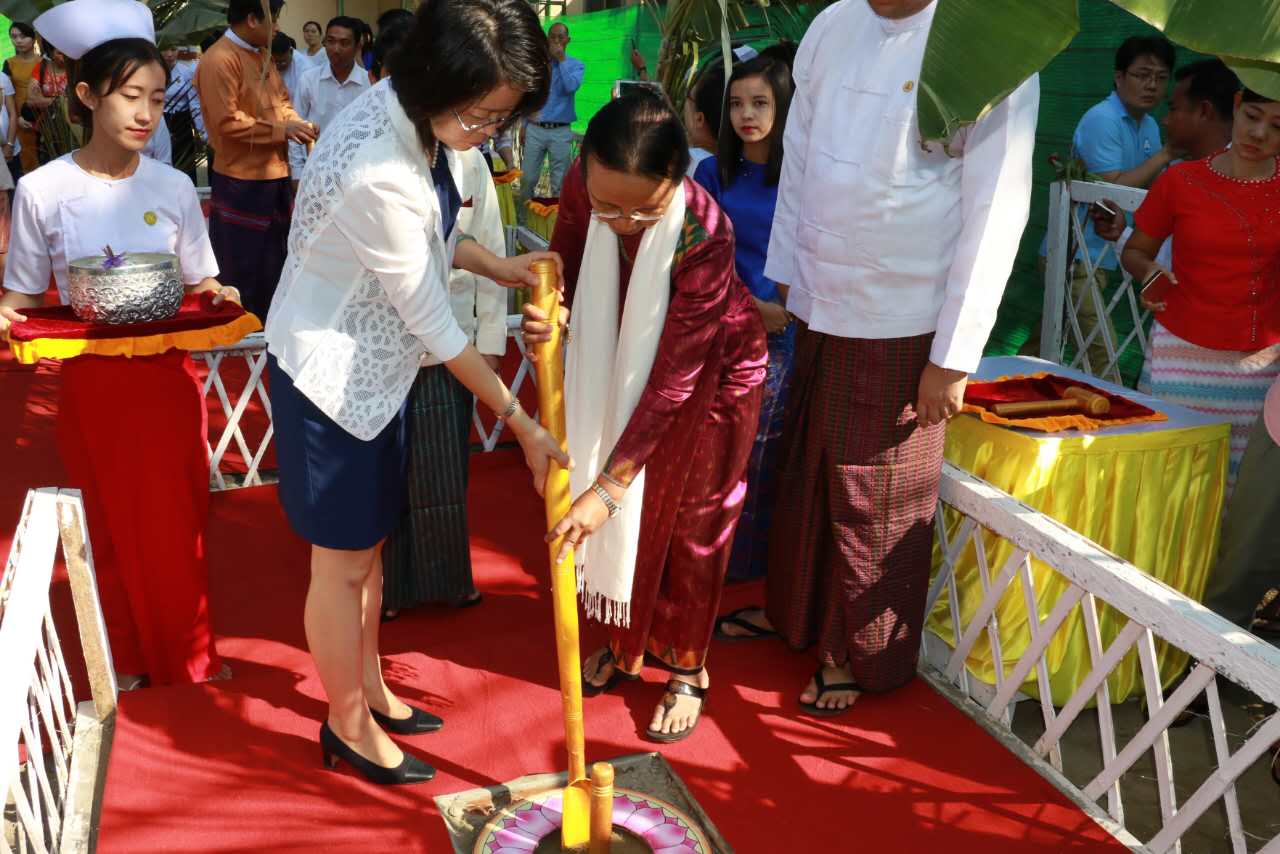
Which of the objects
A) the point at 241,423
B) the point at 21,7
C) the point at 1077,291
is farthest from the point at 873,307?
the point at 21,7

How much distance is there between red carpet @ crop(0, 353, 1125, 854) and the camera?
2129 millimetres

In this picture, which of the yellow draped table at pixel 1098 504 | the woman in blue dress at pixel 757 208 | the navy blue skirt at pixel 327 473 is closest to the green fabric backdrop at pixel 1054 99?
the woman in blue dress at pixel 757 208

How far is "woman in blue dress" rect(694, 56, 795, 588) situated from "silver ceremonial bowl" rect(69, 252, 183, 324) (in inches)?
57.4

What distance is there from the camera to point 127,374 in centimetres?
238

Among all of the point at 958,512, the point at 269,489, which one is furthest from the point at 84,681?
the point at 958,512

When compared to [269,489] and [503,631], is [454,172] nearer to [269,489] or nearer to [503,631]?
[503,631]

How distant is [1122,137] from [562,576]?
350 cm

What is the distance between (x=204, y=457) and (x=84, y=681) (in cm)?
69

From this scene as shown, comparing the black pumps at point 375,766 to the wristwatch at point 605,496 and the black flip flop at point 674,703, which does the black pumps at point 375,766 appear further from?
the wristwatch at point 605,496

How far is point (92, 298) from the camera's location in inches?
90.7

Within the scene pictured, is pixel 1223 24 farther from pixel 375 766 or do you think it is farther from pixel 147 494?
pixel 147 494

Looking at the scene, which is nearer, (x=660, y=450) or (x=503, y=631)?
(x=660, y=450)

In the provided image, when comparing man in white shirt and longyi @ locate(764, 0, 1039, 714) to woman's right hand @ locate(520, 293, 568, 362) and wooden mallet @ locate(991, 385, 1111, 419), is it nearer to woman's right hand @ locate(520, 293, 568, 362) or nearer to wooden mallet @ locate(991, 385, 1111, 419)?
wooden mallet @ locate(991, 385, 1111, 419)

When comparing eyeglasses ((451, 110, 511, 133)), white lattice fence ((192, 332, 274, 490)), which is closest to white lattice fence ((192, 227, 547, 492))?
white lattice fence ((192, 332, 274, 490))
